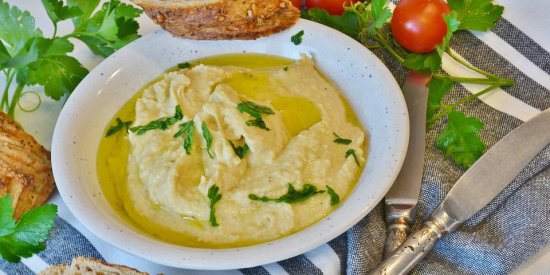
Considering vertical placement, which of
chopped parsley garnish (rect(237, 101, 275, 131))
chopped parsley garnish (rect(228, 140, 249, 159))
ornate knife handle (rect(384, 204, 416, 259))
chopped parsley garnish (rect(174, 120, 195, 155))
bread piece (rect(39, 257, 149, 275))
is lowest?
bread piece (rect(39, 257, 149, 275))

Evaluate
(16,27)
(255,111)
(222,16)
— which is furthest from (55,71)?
(255,111)

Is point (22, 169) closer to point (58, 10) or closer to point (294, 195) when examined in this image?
point (58, 10)

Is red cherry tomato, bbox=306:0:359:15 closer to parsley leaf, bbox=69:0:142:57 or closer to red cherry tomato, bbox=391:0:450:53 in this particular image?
red cherry tomato, bbox=391:0:450:53

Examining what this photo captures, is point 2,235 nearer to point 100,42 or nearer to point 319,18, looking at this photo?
point 100,42

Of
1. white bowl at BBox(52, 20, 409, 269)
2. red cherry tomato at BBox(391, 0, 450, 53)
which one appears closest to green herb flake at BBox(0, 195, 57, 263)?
white bowl at BBox(52, 20, 409, 269)

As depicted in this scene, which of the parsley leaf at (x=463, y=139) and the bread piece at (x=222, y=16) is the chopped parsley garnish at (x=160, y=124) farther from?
the parsley leaf at (x=463, y=139)

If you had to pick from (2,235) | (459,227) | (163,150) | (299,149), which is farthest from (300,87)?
(2,235)
